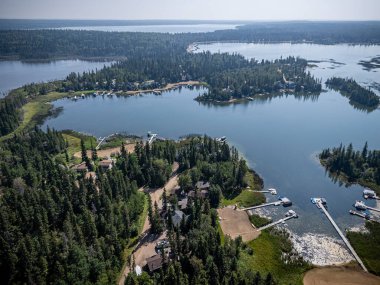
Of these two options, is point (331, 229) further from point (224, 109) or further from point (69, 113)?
point (69, 113)

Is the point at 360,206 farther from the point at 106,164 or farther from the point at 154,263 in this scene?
the point at 106,164

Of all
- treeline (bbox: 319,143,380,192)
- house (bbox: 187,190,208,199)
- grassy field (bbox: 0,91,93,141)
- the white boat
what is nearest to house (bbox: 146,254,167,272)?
house (bbox: 187,190,208,199)

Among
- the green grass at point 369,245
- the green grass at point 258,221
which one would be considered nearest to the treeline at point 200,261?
the green grass at point 258,221

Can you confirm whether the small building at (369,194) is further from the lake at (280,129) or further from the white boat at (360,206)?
the white boat at (360,206)

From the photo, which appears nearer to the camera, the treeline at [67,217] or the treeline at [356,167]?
the treeline at [67,217]

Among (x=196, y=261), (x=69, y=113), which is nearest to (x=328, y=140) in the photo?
(x=196, y=261)

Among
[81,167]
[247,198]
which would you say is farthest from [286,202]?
[81,167]

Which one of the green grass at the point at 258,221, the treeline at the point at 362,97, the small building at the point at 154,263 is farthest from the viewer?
the treeline at the point at 362,97

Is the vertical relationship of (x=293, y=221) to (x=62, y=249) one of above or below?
below
